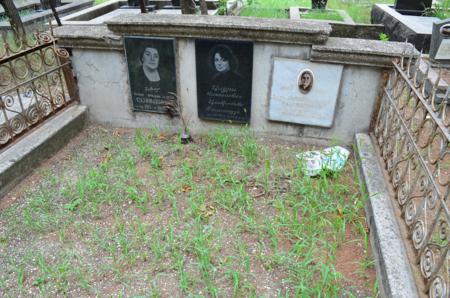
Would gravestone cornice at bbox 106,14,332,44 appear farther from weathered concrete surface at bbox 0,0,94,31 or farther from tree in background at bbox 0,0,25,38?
weathered concrete surface at bbox 0,0,94,31

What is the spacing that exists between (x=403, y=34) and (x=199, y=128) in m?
4.51

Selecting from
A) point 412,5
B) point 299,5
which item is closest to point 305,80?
point 412,5

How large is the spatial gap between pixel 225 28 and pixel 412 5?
6.64 metres

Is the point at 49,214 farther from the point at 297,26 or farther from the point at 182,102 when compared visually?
the point at 297,26

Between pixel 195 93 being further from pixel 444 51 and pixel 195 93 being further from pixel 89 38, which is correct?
pixel 444 51

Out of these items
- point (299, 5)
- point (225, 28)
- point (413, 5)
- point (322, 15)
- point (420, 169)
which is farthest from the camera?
point (299, 5)

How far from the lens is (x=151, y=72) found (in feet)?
12.1

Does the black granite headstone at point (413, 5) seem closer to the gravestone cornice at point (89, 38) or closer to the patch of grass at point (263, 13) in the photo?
the patch of grass at point (263, 13)

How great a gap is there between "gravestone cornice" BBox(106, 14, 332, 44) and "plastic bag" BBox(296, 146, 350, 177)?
3.19ft

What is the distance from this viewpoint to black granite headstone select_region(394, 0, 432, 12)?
7965mm

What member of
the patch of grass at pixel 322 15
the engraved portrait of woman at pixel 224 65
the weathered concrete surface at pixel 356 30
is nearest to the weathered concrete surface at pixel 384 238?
the engraved portrait of woman at pixel 224 65

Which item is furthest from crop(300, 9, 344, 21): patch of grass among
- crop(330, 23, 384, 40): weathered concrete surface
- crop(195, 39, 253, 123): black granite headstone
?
crop(195, 39, 253, 123): black granite headstone

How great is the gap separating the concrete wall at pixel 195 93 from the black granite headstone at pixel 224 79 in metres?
0.07

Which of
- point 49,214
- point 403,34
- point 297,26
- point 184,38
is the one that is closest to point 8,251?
point 49,214
